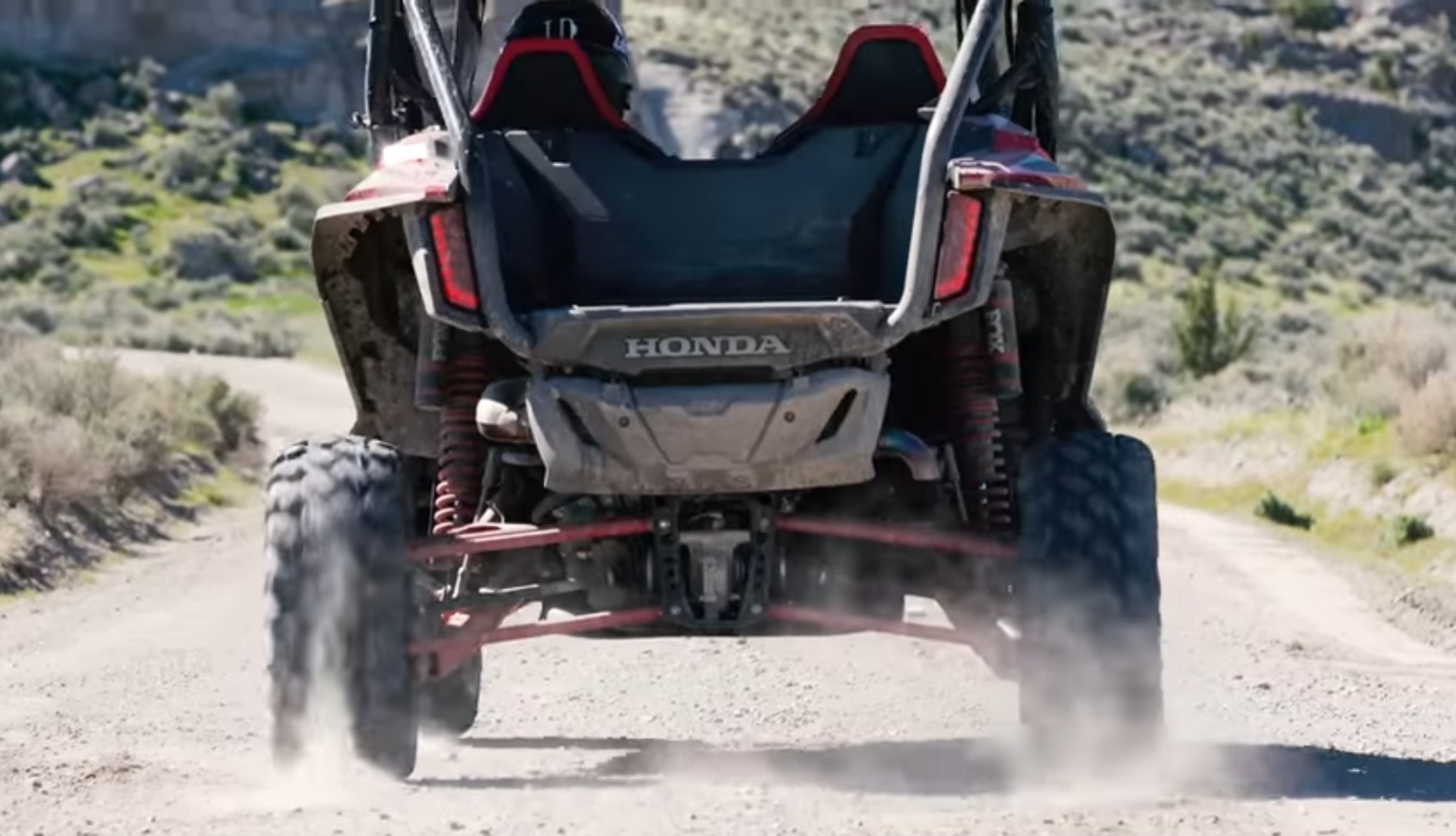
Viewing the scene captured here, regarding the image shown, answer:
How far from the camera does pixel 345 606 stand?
7.63 metres

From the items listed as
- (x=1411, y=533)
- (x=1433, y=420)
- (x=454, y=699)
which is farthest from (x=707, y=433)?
(x=1433, y=420)

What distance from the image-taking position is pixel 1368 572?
17.4 metres

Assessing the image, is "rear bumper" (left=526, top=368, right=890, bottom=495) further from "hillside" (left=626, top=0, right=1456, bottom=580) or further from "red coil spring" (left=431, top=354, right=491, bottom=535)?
"hillside" (left=626, top=0, right=1456, bottom=580)

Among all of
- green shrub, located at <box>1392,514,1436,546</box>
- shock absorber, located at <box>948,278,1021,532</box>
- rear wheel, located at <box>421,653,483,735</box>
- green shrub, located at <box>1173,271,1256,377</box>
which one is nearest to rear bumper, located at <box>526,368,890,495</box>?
shock absorber, located at <box>948,278,1021,532</box>

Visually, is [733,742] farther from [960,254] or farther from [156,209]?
[156,209]

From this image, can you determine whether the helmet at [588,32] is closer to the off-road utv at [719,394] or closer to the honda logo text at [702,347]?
the off-road utv at [719,394]

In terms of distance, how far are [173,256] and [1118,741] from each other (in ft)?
176

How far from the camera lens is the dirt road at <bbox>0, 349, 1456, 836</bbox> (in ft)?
23.6

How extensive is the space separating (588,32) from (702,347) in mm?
2322

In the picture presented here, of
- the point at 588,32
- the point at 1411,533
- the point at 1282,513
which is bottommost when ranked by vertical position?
the point at 1282,513

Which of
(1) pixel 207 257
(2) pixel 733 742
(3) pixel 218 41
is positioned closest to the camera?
(2) pixel 733 742

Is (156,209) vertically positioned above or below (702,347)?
below

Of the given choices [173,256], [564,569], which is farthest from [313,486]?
[173,256]

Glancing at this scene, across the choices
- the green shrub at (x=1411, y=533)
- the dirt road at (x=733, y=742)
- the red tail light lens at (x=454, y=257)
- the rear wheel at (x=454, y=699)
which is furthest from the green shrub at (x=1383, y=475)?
the red tail light lens at (x=454, y=257)
